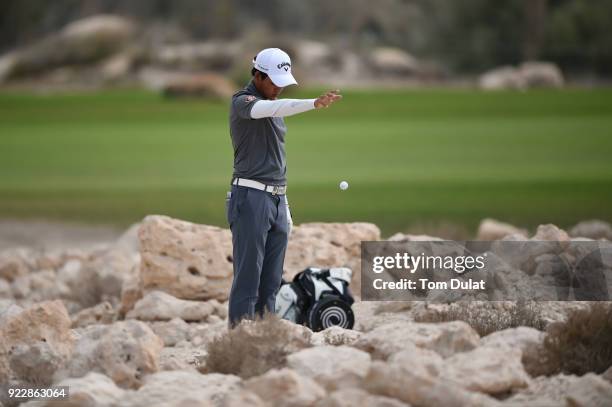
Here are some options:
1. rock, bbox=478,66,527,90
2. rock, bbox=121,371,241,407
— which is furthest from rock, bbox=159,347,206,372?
rock, bbox=478,66,527,90

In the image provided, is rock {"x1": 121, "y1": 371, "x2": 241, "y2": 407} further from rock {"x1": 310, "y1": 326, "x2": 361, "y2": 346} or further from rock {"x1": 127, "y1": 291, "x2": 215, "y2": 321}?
rock {"x1": 127, "y1": 291, "x2": 215, "y2": 321}

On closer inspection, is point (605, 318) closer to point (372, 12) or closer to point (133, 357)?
point (133, 357)

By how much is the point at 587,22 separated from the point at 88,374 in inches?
1281

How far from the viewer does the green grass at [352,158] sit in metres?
14.9

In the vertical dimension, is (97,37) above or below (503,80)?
above

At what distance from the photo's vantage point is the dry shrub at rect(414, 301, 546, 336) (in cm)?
586

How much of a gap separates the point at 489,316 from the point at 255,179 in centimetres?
140

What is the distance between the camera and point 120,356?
4.96 meters

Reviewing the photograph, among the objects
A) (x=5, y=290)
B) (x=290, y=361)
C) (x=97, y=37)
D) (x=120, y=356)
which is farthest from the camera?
(x=97, y=37)

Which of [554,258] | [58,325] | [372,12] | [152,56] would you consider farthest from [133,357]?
[372,12]

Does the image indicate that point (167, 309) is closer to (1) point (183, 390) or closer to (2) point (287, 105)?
(2) point (287, 105)

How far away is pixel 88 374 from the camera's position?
4.75 meters

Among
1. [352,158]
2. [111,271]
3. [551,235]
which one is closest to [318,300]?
[551,235]

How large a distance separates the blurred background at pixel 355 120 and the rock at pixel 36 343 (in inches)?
244
